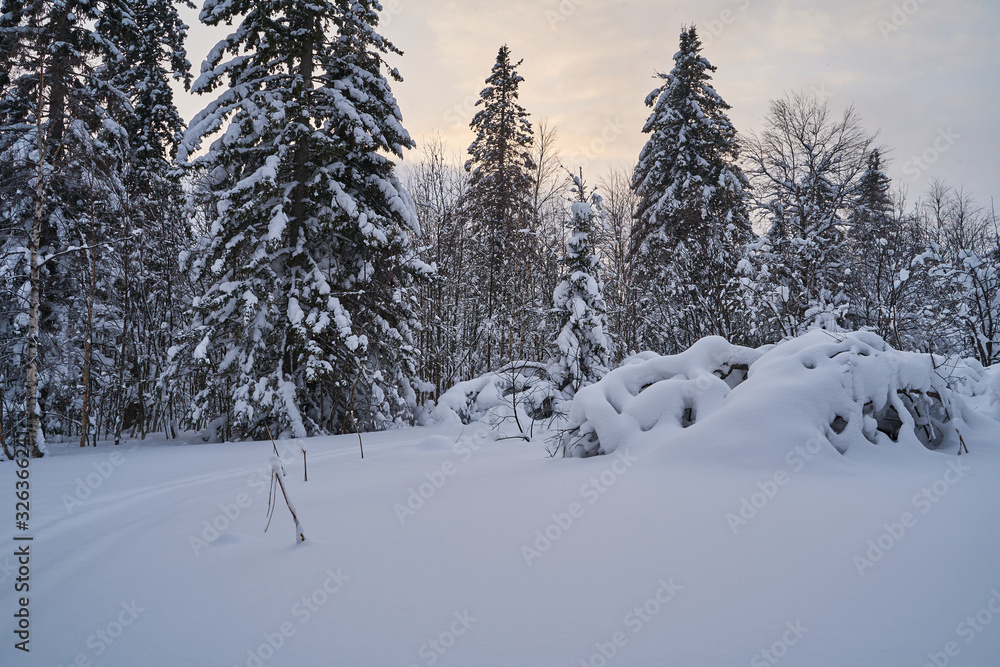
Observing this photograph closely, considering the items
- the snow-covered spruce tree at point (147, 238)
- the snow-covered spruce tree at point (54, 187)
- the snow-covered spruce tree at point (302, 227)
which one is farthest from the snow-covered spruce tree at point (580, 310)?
the snow-covered spruce tree at point (54, 187)

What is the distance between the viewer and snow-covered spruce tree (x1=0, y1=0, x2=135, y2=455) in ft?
26.2

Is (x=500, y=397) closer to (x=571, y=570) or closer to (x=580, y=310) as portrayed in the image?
(x=580, y=310)

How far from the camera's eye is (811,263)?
12250 millimetres

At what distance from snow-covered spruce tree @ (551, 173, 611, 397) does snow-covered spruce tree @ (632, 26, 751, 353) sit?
5717mm

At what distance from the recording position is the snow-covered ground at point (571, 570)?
1.55 m

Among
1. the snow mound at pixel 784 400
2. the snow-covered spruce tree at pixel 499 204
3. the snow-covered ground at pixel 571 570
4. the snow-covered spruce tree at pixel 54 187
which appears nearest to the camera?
the snow-covered ground at pixel 571 570

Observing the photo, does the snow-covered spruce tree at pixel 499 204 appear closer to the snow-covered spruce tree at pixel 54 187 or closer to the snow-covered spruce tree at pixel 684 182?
the snow-covered spruce tree at pixel 684 182

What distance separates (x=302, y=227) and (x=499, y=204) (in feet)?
33.3

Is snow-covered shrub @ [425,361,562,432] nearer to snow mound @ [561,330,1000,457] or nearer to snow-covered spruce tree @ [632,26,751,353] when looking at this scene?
snow mound @ [561,330,1000,457]

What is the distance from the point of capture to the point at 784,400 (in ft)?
10.9

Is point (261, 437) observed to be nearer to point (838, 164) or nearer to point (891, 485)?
point (891, 485)

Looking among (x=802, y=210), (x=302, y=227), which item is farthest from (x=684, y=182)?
(x=302, y=227)

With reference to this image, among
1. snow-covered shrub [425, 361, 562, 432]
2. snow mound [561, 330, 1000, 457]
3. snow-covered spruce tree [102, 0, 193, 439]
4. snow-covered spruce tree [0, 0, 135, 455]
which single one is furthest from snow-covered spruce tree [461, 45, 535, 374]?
snow mound [561, 330, 1000, 457]

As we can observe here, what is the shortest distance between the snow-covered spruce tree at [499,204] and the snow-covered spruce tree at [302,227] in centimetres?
715
